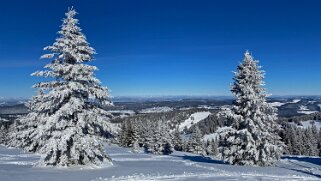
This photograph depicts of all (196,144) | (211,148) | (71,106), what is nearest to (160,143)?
(196,144)

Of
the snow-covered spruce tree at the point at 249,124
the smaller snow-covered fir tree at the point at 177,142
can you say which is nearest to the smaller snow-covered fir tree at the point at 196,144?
the smaller snow-covered fir tree at the point at 177,142

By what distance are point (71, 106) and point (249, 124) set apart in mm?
16407

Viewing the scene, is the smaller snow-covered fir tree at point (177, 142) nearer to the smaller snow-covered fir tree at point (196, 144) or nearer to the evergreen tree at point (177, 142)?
the evergreen tree at point (177, 142)

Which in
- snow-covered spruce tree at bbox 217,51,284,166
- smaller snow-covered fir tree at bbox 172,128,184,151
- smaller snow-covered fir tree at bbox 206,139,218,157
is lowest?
smaller snow-covered fir tree at bbox 206,139,218,157

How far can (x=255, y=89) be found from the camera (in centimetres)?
3409

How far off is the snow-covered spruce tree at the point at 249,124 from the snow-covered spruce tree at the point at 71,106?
13604mm

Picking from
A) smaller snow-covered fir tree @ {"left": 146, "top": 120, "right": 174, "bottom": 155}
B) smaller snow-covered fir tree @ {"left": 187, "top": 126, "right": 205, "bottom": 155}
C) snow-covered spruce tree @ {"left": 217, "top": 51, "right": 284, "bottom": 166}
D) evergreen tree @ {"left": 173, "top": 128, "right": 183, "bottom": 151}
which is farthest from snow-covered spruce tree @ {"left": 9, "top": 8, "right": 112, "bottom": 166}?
evergreen tree @ {"left": 173, "top": 128, "right": 183, "bottom": 151}

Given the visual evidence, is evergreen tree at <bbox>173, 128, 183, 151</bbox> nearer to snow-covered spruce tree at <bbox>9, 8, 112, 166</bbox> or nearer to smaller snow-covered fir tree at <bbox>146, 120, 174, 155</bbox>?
smaller snow-covered fir tree at <bbox>146, 120, 174, 155</bbox>

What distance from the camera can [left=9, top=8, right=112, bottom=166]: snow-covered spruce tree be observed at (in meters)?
22.8

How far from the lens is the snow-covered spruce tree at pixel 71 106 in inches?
898

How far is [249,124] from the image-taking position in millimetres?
33062

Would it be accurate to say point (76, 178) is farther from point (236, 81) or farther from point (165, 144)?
point (165, 144)

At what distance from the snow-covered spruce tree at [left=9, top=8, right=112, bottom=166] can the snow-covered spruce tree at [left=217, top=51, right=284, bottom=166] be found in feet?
44.6

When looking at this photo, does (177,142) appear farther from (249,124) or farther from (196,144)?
(249,124)
